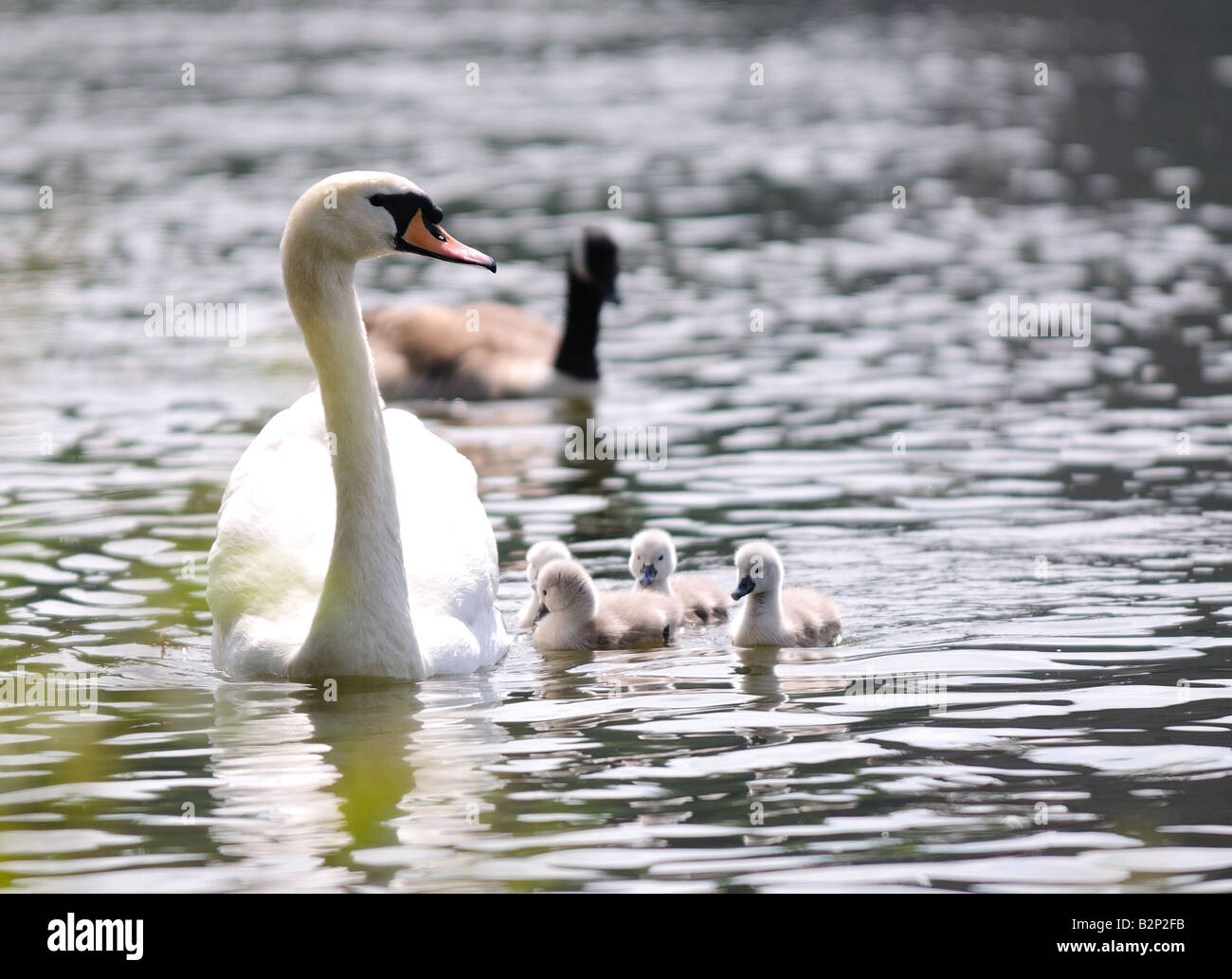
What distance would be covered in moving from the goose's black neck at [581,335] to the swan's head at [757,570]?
6.50 meters

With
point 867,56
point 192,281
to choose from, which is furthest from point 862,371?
point 867,56

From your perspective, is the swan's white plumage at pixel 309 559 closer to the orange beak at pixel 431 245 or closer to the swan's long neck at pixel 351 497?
the swan's long neck at pixel 351 497

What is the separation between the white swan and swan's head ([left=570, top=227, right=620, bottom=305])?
6836 mm

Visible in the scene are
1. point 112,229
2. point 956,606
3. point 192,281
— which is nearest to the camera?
point 956,606

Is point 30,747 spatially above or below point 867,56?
below

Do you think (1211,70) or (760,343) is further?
(1211,70)

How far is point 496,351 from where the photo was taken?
16.2 meters

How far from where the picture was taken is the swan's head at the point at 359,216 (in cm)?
858

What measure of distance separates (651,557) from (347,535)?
2012mm

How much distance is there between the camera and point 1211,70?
1373 inches

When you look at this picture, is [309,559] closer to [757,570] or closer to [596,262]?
[757,570]

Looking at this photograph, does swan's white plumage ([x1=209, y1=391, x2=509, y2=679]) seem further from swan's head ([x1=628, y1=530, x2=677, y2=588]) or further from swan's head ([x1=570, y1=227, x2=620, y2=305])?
swan's head ([x1=570, y1=227, x2=620, y2=305])

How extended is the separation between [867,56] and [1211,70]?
643cm

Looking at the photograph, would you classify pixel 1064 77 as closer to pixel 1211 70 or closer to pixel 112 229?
pixel 1211 70
